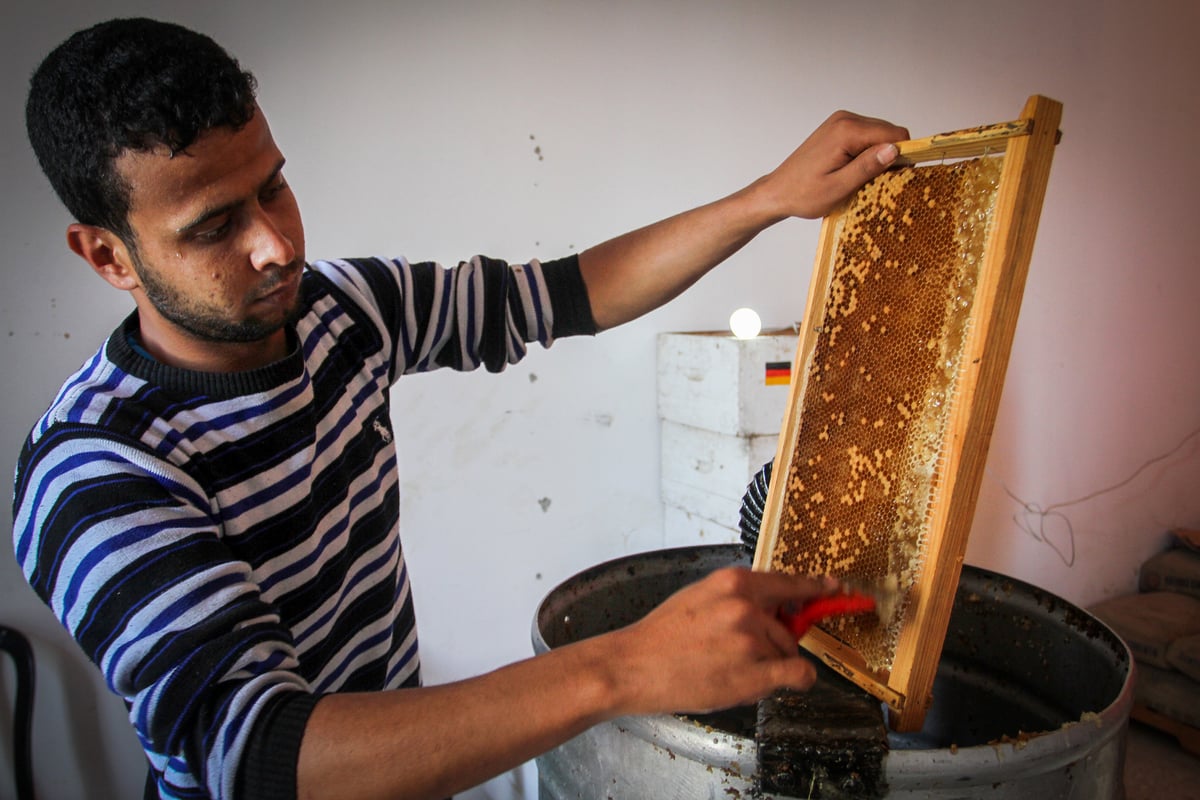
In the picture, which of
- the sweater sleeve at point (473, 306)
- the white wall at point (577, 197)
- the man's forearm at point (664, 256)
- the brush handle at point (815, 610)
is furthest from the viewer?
the white wall at point (577, 197)

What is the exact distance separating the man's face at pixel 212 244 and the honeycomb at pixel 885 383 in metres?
0.70

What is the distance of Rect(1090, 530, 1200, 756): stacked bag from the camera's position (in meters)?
2.89

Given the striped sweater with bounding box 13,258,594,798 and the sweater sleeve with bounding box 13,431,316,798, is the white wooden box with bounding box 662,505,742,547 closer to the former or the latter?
the striped sweater with bounding box 13,258,594,798

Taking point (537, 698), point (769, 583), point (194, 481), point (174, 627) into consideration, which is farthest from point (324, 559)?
point (769, 583)

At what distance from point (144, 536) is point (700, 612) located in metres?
0.55

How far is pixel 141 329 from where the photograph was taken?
3.47 feet

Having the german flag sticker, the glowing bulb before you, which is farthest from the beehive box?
the glowing bulb

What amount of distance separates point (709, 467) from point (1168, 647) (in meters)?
2.02

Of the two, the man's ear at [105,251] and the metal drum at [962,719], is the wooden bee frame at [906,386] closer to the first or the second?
the metal drum at [962,719]

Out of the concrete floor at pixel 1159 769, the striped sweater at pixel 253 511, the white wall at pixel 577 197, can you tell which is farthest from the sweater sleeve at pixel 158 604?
the concrete floor at pixel 1159 769

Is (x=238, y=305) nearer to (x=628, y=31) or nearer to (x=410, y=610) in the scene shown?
(x=410, y=610)

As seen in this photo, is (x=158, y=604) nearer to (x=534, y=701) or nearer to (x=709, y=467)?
(x=534, y=701)

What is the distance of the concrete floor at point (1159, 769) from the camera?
274cm

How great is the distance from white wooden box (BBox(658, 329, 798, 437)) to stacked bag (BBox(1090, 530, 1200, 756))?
1.55 metres
